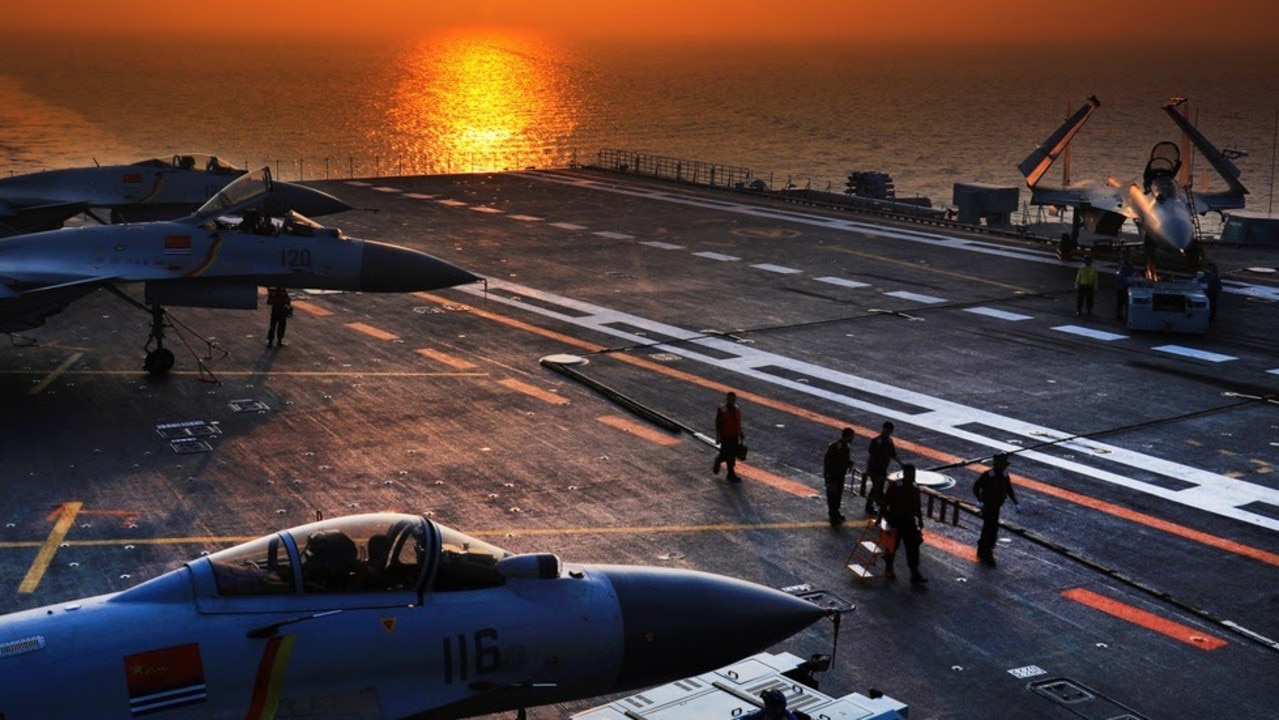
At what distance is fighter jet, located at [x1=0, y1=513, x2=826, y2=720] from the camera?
10414 millimetres

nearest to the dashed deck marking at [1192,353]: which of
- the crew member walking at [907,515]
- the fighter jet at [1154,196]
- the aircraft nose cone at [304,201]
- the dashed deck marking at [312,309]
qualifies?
the fighter jet at [1154,196]

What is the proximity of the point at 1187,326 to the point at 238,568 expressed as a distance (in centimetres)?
2988

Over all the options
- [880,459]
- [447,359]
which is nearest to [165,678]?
[880,459]

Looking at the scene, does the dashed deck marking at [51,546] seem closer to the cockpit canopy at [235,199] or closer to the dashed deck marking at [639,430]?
the cockpit canopy at [235,199]

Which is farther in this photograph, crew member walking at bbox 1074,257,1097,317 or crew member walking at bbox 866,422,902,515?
crew member walking at bbox 1074,257,1097,317

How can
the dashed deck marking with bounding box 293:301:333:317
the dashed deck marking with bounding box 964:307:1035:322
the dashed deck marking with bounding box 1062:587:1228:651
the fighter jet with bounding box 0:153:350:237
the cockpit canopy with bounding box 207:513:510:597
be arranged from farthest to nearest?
the fighter jet with bounding box 0:153:350:237, the dashed deck marking with bounding box 964:307:1035:322, the dashed deck marking with bounding box 293:301:333:317, the dashed deck marking with bounding box 1062:587:1228:651, the cockpit canopy with bounding box 207:513:510:597

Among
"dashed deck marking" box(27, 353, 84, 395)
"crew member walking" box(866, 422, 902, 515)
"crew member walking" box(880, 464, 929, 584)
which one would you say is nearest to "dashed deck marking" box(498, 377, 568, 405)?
"crew member walking" box(866, 422, 902, 515)

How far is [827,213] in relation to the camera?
196 feet

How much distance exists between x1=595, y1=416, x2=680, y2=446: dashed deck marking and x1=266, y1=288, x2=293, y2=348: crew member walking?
31.1 feet

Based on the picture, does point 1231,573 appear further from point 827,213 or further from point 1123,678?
point 827,213

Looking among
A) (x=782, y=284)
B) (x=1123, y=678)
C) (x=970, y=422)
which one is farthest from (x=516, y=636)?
(x=782, y=284)

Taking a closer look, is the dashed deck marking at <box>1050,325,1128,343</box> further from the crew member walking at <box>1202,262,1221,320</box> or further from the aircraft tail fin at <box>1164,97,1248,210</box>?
the aircraft tail fin at <box>1164,97,1248,210</box>

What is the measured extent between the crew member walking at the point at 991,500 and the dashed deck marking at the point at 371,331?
60.0 ft

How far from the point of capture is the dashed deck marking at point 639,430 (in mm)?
25719
